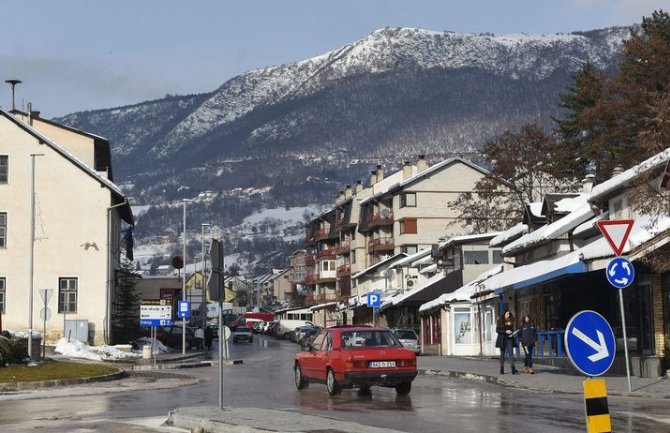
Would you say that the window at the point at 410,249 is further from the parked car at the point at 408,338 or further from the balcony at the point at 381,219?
the parked car at the point at 408,338

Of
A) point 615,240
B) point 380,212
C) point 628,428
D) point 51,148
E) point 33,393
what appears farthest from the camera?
point 380,212

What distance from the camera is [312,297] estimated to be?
466ft

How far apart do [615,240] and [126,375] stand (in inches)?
764

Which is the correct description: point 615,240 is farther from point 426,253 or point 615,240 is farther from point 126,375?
point 426,253

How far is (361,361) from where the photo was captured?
23.2 meters

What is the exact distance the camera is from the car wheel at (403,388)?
23.6 m

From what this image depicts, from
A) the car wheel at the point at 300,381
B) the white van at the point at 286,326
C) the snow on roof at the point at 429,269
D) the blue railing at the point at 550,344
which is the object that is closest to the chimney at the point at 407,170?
the white van at the point at 286,326

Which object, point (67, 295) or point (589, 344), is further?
point (67, 295)

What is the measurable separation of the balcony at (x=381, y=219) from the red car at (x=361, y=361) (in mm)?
84051

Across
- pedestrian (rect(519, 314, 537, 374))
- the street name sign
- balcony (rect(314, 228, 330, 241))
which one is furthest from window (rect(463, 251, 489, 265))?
balcony (rect(314, 228, 330, 241))

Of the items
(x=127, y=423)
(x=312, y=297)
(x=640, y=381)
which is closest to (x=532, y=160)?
(x=640, y=381)

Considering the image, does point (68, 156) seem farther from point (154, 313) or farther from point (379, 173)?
point (379, 173)

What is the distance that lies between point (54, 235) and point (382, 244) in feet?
188

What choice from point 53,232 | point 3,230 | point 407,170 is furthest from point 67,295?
point 407,170
